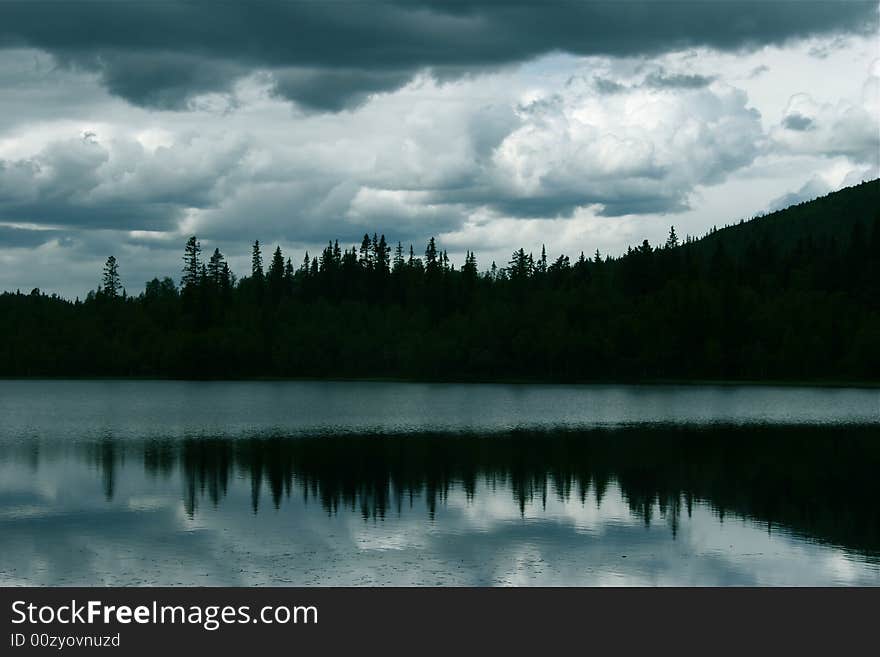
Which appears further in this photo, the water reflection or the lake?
the lake

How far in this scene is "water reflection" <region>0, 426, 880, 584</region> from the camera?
30.0 metres

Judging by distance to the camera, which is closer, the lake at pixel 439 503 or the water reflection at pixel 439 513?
the water reflection at pixel 439 513

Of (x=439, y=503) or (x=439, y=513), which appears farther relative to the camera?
(x=439, y=503)

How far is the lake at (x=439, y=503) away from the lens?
3014 cm

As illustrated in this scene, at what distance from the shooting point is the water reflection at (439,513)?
30.0 meters

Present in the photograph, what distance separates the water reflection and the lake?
0.13 metres

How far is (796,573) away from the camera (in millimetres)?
29750

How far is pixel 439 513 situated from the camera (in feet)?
132

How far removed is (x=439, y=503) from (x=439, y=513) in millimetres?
2563

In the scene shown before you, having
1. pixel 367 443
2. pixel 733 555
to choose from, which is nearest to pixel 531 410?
pixel 367 443

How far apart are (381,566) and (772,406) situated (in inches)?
3767

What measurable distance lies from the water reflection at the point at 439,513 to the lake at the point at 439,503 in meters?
0.13
